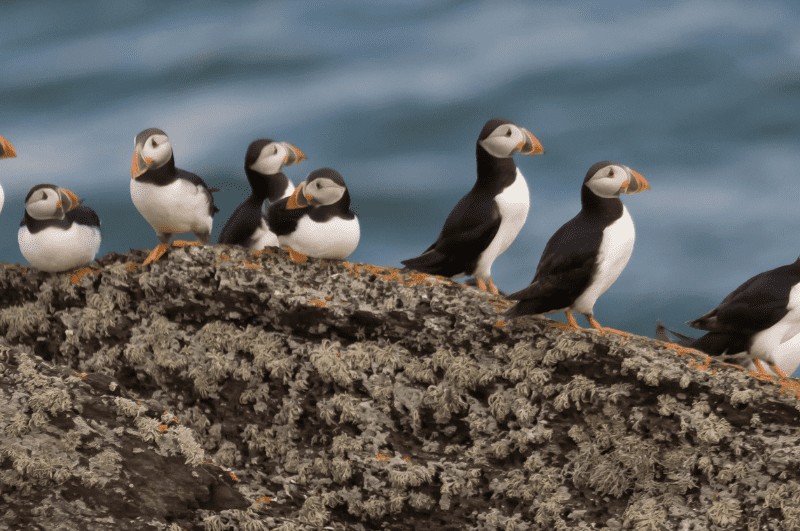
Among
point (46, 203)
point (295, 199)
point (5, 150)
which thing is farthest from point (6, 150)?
point (295, 199)

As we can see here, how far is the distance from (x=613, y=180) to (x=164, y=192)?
286 cm

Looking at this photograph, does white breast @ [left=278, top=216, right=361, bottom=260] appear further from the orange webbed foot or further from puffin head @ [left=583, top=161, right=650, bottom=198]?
puffin head @ [left=583, top=161, right=650, bottom=198]

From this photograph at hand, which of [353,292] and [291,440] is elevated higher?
[353,292]

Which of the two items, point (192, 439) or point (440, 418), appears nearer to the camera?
point (192, 439)

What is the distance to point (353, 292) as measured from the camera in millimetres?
4852

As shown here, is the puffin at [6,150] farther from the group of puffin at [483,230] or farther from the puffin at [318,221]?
→ the puffin at [318,221]

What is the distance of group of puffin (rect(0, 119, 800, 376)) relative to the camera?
483 centimetres

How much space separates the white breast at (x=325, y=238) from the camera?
502cm

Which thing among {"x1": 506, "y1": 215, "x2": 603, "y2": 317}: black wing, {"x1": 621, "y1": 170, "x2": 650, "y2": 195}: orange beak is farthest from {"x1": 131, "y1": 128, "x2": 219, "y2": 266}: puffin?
{"x1": 621, "y1": 170, "x2": 650, "y2": 195}: orange beak

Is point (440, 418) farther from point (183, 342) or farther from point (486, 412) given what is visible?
point (183, 342)

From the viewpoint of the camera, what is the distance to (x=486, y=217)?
5.44m

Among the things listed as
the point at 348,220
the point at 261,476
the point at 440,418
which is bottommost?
the point at 261,476

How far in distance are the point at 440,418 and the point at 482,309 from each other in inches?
26.9

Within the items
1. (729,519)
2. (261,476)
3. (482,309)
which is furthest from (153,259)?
(729,519)
